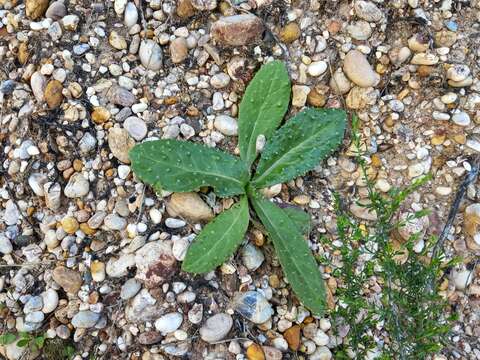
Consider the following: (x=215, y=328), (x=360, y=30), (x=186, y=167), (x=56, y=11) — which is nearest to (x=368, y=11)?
(x=360, y=30)

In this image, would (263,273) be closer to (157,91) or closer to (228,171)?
(228,171)

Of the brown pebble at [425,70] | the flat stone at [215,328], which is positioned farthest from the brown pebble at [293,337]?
the brown pebble at [425,70]

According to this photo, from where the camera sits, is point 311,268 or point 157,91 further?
point 157,91

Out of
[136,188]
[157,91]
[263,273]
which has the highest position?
[157,91]

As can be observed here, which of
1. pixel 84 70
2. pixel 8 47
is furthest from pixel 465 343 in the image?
pixel 8 47

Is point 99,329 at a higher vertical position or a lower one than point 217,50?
lower

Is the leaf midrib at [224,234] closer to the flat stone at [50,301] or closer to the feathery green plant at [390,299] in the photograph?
the feathery green plant at [390,299]

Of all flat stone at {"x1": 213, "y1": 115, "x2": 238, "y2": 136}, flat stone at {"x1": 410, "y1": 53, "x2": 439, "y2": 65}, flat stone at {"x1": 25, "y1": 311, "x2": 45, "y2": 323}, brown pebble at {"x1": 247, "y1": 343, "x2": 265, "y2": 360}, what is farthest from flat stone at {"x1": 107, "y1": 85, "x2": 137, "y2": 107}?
flat stone at {"x1": 410, "y1": 53, "x2": 439, "y2": 65}

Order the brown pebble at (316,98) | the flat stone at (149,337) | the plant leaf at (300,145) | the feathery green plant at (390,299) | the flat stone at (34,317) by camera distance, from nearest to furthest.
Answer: the feathery green plant at (390,299) < the flat stone at (149,337) < the flat stone at (34,317) < the plant leaf at (300,145) < the brown pebble at (316,98)
